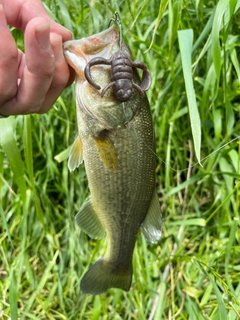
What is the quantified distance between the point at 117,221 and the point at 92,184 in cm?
16

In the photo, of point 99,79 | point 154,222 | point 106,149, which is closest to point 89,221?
point 154,222

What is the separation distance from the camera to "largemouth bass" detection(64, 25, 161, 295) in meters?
1.11

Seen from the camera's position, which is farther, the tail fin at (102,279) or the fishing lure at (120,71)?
the tail fin at (102,279)

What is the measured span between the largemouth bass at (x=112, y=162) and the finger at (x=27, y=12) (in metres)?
0.05

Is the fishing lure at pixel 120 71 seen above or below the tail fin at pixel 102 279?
above

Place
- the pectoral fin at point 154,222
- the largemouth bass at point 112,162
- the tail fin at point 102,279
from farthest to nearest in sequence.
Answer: the tail fin at point 102,279 → the pectoral fin at point 154,222 → the largemouth bass at point 112,162

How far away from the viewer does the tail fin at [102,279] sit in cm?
146

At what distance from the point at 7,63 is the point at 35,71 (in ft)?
0.22

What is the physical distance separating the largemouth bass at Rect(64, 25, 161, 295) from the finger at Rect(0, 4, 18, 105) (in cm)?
15

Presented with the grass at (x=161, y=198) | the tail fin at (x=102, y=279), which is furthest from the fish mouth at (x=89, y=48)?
the tail fin at (x=102, y=279)

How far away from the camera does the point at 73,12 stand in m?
1.88

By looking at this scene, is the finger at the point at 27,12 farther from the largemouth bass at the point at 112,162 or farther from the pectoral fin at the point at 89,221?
the pectoral fin at the point at 89,221

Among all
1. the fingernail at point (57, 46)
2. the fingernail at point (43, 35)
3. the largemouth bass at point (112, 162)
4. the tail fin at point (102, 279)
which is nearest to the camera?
the fingernail at point (43, 35)

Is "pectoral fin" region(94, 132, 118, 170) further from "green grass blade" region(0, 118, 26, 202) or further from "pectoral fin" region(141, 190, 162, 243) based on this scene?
"green grass blade" region(0, 118, 26, 202)
